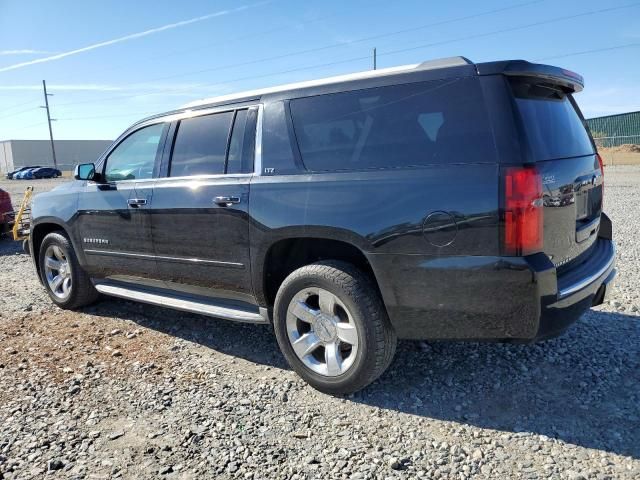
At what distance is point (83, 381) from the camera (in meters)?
3.67

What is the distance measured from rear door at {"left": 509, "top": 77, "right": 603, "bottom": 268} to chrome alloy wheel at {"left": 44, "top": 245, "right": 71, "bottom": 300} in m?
4.54

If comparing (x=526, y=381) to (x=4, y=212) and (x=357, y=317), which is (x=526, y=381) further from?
(x=4, y=212)

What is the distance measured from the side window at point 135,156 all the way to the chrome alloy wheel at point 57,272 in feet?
3.77

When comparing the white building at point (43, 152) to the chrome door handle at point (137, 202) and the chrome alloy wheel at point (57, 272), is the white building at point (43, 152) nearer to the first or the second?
the chrome alloy wheel at point (57, 272)

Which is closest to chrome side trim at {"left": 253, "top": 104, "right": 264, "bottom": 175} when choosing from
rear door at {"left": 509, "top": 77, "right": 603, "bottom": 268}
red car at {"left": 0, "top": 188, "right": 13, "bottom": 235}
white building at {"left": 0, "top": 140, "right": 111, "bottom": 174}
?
rear door at {"left": 509, "top": 77, "right": 603, "bottom": 268}

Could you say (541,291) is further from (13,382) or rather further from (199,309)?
(13,382)

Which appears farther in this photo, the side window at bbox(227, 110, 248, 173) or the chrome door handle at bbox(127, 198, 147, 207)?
the chrome door handle at bbox(127, 198, 147, 207)

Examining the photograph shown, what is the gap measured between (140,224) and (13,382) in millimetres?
1479

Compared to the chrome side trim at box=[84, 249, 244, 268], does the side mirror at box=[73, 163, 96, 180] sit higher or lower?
higher

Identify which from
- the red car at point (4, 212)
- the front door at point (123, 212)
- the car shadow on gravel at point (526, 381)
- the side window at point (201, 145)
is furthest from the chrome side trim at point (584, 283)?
the red car at point (4, 212)

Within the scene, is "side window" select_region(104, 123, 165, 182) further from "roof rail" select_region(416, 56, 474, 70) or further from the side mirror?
A: "roof rail" select_region(416, 56, 474, 70)

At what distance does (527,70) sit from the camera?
2.81 metres

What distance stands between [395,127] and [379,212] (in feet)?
1.72

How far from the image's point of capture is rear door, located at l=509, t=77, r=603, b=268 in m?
2.76
